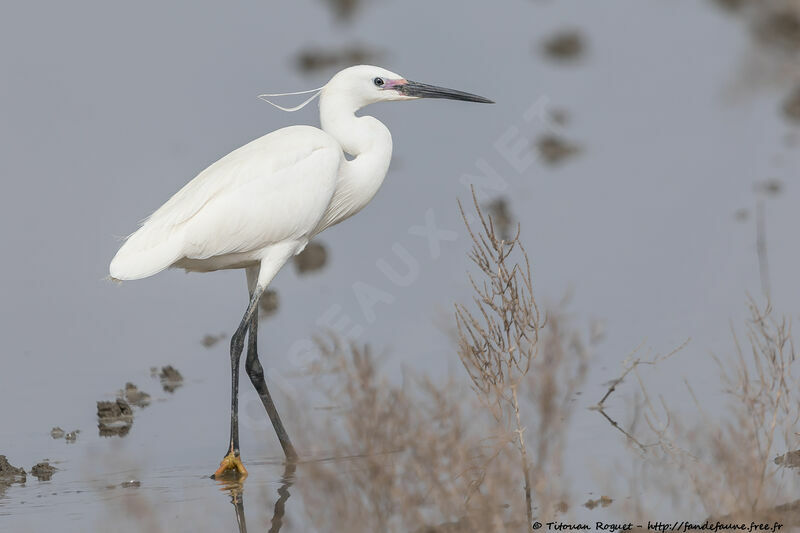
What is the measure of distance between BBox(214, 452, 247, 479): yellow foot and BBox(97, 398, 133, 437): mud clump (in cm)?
130

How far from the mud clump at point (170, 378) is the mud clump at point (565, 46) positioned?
10.1 metres

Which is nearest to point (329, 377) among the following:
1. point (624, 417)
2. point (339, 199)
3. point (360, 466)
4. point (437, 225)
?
point (339, 199)

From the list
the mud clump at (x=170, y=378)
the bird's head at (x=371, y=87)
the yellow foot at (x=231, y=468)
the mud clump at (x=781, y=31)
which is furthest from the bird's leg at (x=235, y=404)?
the mud clump at (x=781, y=31)

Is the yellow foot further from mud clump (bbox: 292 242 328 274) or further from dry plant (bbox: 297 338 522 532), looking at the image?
mud clump (bbox: 292 242 328 274)

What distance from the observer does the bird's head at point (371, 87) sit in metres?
7.99

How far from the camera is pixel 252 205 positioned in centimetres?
769

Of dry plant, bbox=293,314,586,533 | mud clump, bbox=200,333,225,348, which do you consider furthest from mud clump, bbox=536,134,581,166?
dry plant, bbox=293,314,586,533

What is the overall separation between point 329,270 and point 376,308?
1.15 meters

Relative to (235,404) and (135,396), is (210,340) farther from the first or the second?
(235,404)

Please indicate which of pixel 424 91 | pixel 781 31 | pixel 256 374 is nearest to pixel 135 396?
pixel 256 374

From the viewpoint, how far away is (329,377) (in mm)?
8828

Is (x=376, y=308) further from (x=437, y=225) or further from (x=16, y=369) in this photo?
(x=16, y=369)

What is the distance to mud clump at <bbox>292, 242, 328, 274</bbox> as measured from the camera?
448 inches

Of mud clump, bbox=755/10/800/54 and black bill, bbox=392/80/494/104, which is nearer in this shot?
black bill, bbox=392/80/494/104
